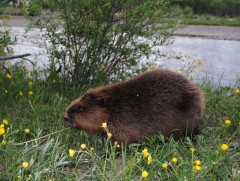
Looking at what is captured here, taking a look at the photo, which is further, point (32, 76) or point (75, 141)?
point (32, 76)

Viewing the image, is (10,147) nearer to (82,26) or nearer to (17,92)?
(17,92)

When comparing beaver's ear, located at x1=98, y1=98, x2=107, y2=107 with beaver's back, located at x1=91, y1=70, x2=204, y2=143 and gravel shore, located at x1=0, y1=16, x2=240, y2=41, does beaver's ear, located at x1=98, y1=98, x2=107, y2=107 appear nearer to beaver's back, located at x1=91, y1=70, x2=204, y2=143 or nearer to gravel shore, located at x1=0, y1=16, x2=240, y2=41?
beaver's back, located at x1=91, y1=70, x2=204, y2=143

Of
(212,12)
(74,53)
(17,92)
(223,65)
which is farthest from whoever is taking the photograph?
(212,12)

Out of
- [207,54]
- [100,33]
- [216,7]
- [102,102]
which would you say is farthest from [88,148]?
[216,7]

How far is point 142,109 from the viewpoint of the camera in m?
3.55

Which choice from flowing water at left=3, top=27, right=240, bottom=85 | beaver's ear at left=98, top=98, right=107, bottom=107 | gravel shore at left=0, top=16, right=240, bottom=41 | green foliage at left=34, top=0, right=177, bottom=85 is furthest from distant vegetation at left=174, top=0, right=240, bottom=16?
beaver's ear at left=98, top=98, right=107, bottom=107

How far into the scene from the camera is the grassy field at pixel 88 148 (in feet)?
9.06

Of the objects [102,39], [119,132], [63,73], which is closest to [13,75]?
[63,73]

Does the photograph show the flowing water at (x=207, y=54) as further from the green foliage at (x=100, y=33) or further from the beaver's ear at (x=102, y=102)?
the beaver's ear at (x=102, y=102)

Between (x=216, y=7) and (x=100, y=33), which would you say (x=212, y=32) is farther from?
(x=100, y=33)

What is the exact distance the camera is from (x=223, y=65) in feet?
24.5

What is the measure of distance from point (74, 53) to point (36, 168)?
2456mm

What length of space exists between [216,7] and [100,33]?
868 centimetres

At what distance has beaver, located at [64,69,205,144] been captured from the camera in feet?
11.4
